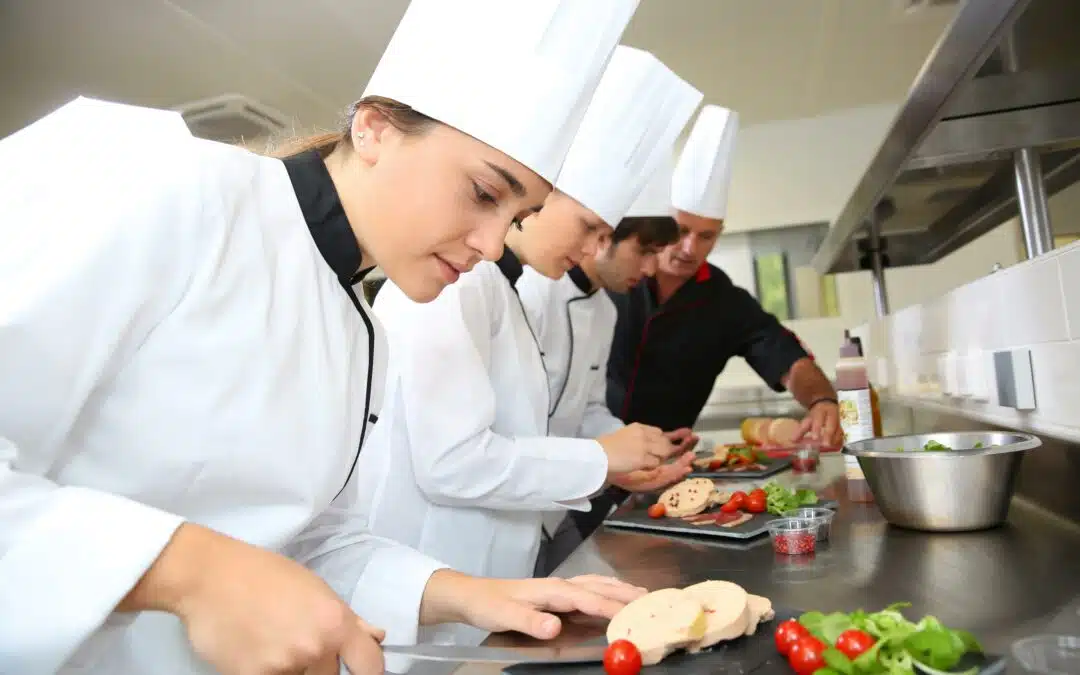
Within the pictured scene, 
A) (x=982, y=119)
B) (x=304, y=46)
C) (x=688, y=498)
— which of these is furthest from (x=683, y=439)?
(x=304, y=46)

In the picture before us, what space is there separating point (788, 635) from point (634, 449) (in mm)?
896

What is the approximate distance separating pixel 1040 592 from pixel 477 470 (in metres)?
0.87

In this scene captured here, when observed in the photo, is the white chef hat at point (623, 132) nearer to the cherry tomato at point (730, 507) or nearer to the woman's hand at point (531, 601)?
the cherry tomato at point (730, 507)

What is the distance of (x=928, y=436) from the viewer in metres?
1.41

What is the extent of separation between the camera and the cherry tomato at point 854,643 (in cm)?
67

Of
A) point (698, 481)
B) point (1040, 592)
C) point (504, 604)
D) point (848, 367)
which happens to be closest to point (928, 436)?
point (848, 367)

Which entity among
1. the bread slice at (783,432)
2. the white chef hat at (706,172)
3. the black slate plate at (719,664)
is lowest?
the black slate plate at (719,664)

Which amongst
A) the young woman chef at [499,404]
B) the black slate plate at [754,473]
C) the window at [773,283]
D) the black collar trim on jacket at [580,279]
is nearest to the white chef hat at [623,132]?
the young woman chef at [499,404]

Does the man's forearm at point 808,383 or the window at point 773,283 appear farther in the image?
the window at point 773,283

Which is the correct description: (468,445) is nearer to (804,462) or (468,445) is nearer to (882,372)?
(804,462)

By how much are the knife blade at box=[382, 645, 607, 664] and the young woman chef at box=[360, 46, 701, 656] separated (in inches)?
20.5

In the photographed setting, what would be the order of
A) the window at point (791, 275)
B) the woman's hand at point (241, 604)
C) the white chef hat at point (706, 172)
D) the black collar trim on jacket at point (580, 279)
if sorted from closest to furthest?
the woman's hand at point (241, 604) → the black collar trim on jacket at point (580, 279) → the white chef hat at point (706, 172) → the window at point (791, 275)

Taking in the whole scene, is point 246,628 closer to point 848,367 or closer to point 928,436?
point 928,436

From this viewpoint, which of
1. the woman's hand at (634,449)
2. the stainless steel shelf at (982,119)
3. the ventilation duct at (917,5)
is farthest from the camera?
the ventilation duct at (917,5)
